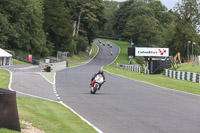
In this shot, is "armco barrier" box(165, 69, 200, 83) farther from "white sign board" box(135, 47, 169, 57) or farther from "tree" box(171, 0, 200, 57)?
"tree" box(171, 0, 200, 57)

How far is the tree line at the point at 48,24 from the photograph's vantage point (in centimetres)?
7475

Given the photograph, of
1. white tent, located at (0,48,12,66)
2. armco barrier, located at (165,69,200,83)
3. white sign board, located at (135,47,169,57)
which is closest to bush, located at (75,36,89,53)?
white tent, located at (0,48,12,66)

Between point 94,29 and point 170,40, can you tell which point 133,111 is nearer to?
point 170,40

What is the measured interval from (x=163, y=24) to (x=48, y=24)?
77.0m

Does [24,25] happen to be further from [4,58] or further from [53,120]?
[53,120]

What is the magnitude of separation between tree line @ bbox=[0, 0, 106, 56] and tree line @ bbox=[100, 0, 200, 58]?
1138 centimetres

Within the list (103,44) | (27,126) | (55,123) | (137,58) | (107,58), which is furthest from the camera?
(103,44)

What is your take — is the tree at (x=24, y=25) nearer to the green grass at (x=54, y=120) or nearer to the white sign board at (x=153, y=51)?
the white sign board at (x=153, y=51)

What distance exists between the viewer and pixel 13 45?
2987 inches

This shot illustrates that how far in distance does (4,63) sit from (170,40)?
49.1 meters

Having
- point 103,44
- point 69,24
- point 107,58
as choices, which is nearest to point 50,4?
point 69,24

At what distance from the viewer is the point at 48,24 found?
90.6 m

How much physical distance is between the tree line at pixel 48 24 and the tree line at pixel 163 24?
11385mm

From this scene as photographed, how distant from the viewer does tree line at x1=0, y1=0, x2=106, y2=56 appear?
74.8 metres
